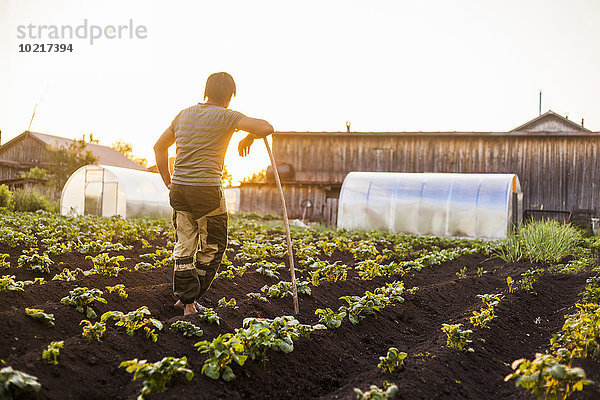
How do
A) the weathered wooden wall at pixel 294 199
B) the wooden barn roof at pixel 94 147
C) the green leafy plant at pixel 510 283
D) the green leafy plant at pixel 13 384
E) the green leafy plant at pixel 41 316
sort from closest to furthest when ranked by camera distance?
the green leafy plant at pixel 13 384, the green leafy plant at pixel 41 316, the green leafy plant at pixel 510 283, the weathered wooden wall at pixel 294 199, the wooden barn roof at pixel 94 147

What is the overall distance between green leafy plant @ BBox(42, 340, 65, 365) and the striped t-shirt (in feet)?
5.04

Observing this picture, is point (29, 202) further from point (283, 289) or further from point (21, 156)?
point (21, 156)

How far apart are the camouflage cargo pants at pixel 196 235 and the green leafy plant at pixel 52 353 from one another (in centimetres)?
132

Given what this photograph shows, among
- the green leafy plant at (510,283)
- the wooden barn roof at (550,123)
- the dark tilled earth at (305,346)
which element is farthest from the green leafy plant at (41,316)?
the wooden barn roof at (550,123)

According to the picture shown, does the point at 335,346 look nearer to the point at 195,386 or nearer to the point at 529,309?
the point at 195,386

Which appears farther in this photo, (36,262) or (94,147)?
(94,147)

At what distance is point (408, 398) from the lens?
3.08 metres

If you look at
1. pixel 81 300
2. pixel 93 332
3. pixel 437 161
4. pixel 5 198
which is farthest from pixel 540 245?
pixel 437 161

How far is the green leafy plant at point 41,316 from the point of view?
3.76 metres

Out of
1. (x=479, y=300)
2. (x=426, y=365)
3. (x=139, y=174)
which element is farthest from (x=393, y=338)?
(x=139, y=174)

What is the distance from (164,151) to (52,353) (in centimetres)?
184

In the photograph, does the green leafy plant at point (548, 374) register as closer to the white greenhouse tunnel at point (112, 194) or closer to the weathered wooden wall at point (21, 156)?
the white greenhouse tunnel at point (112, 194)

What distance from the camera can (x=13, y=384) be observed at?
2529mm

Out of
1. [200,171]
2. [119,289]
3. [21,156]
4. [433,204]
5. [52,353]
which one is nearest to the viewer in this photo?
[52,353]
